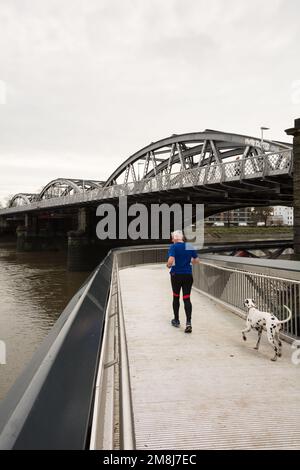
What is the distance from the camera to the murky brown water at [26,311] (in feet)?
38.9

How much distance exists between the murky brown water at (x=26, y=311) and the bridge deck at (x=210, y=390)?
5.51 m

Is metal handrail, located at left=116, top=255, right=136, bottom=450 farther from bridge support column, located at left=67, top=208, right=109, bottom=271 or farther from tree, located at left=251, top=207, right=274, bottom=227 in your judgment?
tree, located at left=251, top=207, right=274, bottom=227

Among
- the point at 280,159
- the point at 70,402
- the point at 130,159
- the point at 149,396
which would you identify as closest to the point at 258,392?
the point at 149,396

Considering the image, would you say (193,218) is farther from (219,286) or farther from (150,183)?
(219,286)

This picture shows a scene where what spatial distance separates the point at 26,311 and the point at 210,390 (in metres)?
18.2

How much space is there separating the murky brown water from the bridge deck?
18.1 feet

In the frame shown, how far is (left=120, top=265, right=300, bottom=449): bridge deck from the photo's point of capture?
3123 mm

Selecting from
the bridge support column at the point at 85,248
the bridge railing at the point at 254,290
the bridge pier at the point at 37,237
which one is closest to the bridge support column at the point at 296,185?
the bridge railing at the point at 254,290

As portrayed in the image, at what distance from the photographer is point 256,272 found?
7852 millimetres

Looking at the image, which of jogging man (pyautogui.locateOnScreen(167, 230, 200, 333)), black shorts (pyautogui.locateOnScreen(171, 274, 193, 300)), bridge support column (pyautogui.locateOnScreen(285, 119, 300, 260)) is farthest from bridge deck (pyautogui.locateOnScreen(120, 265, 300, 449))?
bridge support column (pyautogui.locateOnScreen(285, 119, 300, 260))

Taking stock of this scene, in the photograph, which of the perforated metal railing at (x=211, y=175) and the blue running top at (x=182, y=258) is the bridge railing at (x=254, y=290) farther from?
the perforated metal railing at (x=211, y=175)

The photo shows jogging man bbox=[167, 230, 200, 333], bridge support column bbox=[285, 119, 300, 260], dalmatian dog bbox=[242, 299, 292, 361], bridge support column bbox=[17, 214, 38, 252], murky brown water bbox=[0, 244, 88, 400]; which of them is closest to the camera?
dalmatian dog bbox=[242, 299, 292, 361]

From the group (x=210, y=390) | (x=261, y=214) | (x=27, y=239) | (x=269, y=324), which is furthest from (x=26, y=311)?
(x=261, y=214)

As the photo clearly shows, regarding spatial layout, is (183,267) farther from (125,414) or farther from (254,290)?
(125,414)
